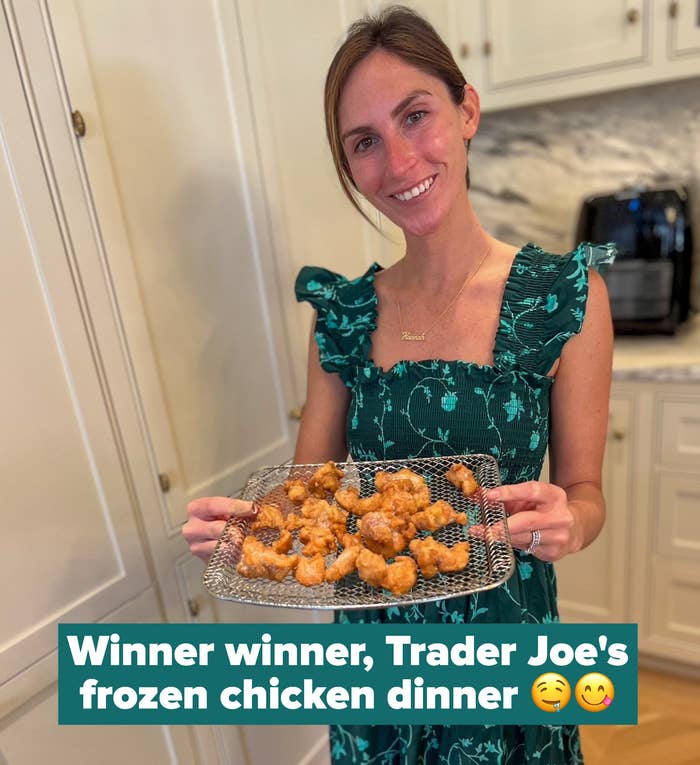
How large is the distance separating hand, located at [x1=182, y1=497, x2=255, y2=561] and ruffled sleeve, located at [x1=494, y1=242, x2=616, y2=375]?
0.41 m

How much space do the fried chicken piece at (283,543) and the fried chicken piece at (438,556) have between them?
155 millimetres

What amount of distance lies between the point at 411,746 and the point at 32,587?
59 cm

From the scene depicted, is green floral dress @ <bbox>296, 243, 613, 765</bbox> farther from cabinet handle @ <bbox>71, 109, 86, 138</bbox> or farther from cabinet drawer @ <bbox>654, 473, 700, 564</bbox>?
cabinet drawer @ <bbox>654, 473, 700, 564</bbox>

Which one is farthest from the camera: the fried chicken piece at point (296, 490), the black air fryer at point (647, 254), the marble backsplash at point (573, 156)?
the marble backsplash at point (573, 156)

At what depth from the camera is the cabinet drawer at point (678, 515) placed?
151 centimetres

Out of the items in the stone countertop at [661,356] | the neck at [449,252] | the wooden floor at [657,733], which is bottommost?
the wooden floor at [657,733]

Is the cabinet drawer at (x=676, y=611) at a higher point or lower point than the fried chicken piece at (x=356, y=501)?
lower

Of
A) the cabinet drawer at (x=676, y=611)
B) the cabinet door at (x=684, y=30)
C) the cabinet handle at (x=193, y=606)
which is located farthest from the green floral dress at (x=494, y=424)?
the cabinet door at (x=684, y=30)

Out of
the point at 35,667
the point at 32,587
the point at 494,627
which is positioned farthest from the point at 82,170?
the point at 494,627

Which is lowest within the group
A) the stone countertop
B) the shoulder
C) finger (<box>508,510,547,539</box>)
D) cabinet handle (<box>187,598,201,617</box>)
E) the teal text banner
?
cabinet handle (<box>187,598,201,617</box>)

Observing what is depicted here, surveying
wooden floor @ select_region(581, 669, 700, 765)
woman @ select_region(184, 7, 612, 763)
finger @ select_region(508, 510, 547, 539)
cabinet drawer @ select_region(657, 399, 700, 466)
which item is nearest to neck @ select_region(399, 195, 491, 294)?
woman @ select_region(184, 7, 612, 763)

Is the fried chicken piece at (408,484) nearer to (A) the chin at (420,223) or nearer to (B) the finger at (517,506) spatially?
(B) the finger at (517,506)

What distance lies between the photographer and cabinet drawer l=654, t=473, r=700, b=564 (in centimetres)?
151

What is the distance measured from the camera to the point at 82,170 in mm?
883
